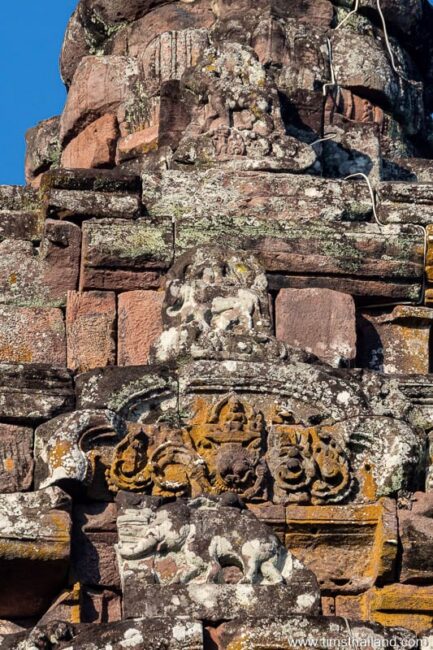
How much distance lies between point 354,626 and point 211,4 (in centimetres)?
771

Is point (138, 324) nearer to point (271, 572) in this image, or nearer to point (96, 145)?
point (271, 572)

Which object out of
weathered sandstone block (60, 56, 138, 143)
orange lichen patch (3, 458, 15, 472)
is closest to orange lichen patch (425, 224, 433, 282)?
weathered sandstone block (60, 56, 138, 143)

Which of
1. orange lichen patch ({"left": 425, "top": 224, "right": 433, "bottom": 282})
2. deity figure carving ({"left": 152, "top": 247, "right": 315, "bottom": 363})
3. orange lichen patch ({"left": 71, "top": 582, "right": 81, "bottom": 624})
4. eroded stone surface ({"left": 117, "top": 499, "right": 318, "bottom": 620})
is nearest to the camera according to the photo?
eroded stone surface ({"left": 117, "top": 499, "right": 318, "bottom": 620})

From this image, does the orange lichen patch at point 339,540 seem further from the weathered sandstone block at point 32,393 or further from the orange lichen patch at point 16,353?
the orange lichen patch at point 16,353

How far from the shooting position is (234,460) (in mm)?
17234

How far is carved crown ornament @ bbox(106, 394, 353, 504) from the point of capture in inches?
677

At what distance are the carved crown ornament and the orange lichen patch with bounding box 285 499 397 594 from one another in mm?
121

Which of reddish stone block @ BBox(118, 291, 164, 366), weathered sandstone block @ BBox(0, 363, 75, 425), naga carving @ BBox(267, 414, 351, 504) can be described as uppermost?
reddish stone block @ BBox(118, 291, 164, 366)

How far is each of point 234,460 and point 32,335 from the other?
2.33m

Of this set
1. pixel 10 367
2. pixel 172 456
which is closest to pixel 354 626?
pixel 172 456

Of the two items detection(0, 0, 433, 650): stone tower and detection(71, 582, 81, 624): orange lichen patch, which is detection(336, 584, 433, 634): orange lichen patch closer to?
detection(0, 0, 433, 650): stone tower

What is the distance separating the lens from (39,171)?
23.1 meters

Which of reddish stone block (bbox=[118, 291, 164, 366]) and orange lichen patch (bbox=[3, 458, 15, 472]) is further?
reddish stone block (bbox=[118, 291, 164, 366])

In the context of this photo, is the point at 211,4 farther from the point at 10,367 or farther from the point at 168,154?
the point at 10,367
